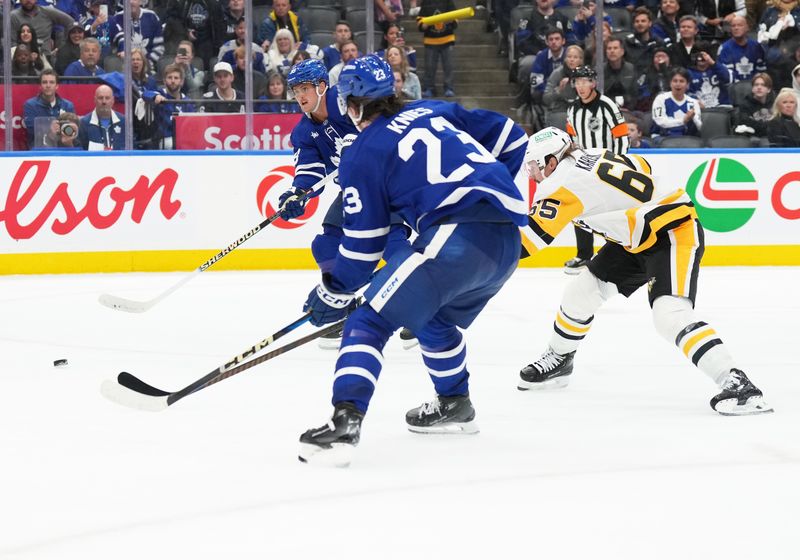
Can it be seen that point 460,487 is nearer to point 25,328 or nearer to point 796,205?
point 25,328

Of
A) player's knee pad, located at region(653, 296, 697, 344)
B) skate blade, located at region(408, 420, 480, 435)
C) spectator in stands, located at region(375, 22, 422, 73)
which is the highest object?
spectator in stands, located at region(375, 22, 422, 73)

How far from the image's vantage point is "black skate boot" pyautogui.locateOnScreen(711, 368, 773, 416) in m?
3.71

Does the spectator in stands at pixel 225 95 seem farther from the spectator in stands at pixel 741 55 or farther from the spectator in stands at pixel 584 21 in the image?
the spectator in stands at pixel 741 55

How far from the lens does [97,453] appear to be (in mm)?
3268

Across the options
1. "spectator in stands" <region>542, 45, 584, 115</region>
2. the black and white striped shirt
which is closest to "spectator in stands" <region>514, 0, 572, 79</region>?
"spectator in stands" <region>542, 45, 584, 115</region>

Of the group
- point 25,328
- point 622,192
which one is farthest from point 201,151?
point 622,192

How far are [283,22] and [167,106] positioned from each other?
1.00m

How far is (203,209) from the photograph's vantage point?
7.77m

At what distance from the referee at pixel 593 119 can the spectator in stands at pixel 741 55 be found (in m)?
1.75

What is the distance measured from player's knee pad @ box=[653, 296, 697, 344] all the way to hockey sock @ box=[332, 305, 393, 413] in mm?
1080

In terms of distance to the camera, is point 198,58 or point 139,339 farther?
point 198,58

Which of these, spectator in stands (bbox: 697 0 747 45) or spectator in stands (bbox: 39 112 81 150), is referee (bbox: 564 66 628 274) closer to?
spectator in stands (bbox: 697 0 747 45)

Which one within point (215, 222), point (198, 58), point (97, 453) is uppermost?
point (198, 58)

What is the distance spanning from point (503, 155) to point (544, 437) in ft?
2.68
